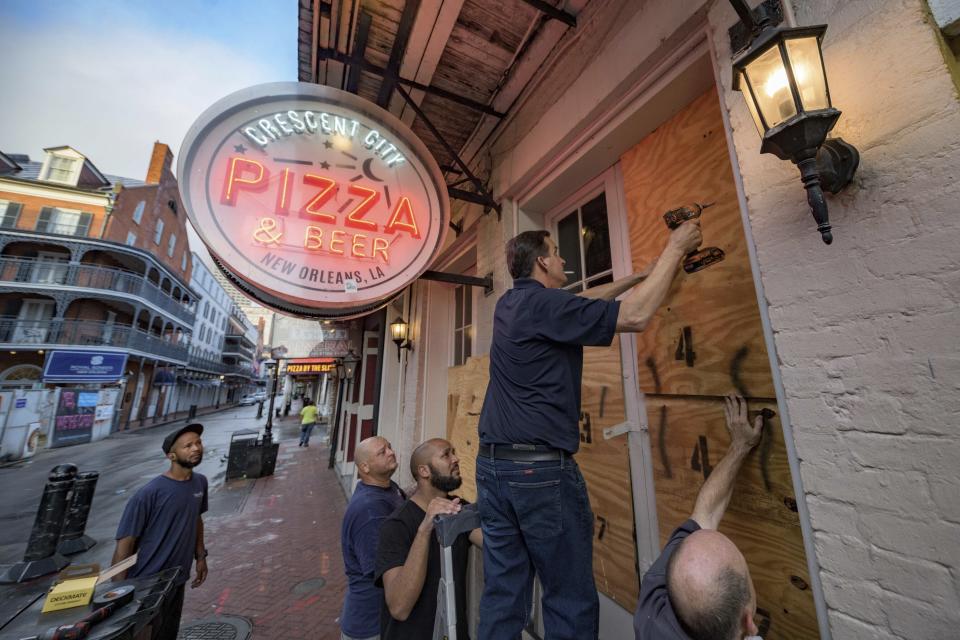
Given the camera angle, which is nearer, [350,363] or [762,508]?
[762,508]

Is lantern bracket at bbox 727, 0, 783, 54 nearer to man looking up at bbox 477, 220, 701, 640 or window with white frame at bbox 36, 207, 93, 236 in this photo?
man looking up at bbox 477, 220, 701, 640

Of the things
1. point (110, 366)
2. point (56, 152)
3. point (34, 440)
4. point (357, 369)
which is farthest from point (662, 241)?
point (56, 152)

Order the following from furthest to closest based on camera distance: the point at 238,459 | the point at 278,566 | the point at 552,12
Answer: the point at 238,459 → the point at 278,566 → the point at 552,12

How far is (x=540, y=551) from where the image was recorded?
133 centimetres

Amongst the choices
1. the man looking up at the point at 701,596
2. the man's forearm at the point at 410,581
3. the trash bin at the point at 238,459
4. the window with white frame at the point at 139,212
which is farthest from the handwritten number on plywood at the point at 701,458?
the window with white frame at the point at 139,212

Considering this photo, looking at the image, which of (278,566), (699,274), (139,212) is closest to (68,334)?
(139,212)

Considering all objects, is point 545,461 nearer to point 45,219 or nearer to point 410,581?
point 410,581

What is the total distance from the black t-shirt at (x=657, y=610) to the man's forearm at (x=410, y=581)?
0.89m

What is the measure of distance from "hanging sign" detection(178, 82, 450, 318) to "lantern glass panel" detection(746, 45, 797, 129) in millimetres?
2067

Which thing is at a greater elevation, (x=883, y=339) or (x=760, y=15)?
(x=760, y=15)

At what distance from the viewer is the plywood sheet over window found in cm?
152

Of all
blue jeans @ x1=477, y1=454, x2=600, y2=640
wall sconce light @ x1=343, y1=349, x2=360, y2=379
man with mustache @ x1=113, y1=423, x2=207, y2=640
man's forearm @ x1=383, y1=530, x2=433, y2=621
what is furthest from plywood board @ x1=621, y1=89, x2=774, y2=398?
wall sconce light @ x1=343, y1=349, x2=360, y2=379

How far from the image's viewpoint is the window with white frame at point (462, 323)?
193 inches

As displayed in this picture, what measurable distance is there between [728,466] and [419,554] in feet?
4.65
